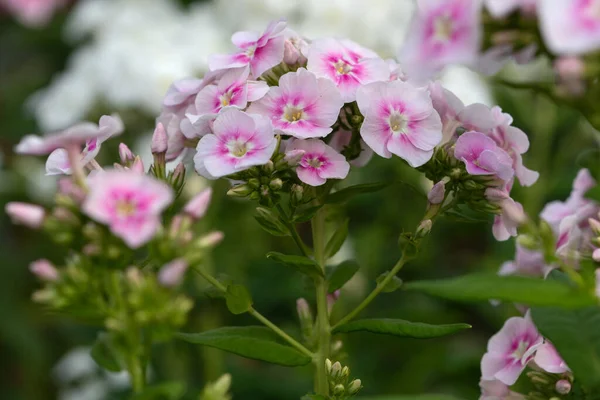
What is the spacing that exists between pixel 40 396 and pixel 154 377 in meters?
0.70

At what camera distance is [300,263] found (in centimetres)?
129

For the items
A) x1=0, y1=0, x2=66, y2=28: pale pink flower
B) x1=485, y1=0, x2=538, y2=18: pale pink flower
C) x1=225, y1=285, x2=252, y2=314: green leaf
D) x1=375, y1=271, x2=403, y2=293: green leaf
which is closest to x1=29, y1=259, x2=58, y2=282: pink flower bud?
x1=225, y1=285, x2=252, y2=314: green leaf

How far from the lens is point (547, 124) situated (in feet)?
9.27

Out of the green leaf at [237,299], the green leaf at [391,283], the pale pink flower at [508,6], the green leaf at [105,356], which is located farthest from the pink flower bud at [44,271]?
the pale pink flower at [508,6]

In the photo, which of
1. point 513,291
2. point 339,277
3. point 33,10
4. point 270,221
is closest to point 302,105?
point 270,221

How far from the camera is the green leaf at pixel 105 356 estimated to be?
4.21ft

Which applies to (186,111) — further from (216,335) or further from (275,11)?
(275,11)

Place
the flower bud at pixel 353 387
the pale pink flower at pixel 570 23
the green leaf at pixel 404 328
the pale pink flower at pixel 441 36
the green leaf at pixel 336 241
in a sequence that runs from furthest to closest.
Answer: the green leaf at pixel 336 241, the flower bud at pixel 353 387, the green leaf at pixel 404 328, the pale pink flower at pixel 441 36, the pale pink flower at pixel 570 23

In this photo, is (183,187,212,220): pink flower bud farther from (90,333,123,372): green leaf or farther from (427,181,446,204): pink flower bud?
(427,181,446,204): pink flower bud

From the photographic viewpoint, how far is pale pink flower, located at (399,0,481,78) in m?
1.06

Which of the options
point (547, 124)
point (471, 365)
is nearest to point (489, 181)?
point (471, 365)

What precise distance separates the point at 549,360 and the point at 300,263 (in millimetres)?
368

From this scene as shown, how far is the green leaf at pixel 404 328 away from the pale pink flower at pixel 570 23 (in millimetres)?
408

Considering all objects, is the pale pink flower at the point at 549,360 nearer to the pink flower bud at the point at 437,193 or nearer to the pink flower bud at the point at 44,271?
the pink flower bud at the point at 437,193
